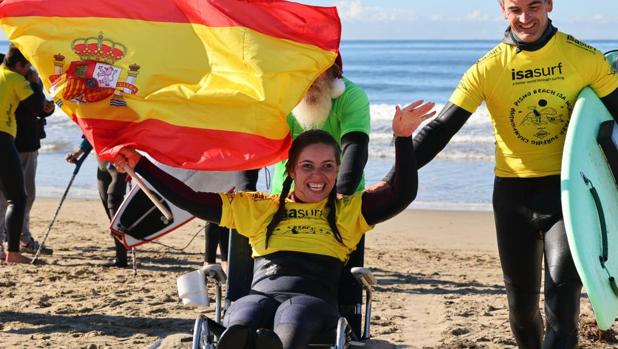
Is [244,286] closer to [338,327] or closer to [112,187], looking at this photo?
[338,327]

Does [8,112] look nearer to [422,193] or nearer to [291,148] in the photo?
[291,148]

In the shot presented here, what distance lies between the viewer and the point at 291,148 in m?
5.22

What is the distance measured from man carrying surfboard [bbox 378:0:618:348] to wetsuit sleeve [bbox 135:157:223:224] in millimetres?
814

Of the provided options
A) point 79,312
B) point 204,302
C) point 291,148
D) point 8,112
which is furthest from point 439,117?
point 8,112

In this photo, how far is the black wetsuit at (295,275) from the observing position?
187 inches

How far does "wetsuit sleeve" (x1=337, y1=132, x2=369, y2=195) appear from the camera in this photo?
5375mm

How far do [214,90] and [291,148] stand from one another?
0.48 metres

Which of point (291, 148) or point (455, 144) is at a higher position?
point (455, 144)

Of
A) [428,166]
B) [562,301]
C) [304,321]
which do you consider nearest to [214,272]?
[304,321]

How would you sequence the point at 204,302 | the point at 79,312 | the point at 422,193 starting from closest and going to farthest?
the point at 204,302 < the point at 79,312 < the point at 422,193

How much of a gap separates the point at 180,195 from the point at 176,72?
0.68 m

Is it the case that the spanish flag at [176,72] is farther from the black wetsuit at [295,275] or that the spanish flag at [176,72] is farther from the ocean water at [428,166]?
the ocean water at [428,166]

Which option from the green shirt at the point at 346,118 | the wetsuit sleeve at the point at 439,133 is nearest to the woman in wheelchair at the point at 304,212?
the wetsuit sleeve at the point at 439,133

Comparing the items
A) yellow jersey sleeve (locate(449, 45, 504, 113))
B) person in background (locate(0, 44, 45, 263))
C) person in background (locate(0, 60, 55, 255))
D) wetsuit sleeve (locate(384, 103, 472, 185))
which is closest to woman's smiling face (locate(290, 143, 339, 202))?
wetsuit sleeve (locate(384, 103, 472, 185))
